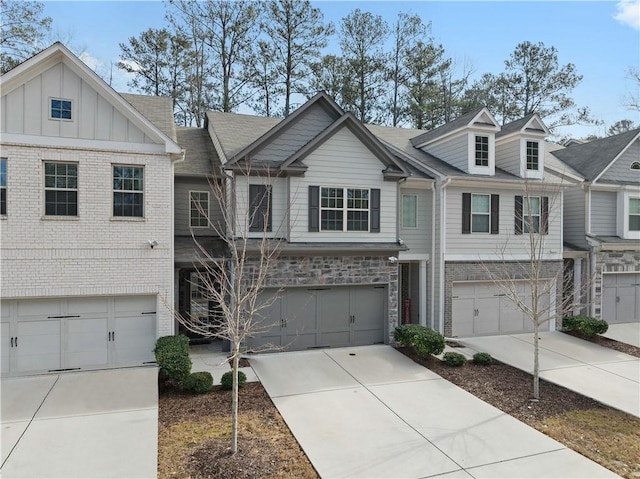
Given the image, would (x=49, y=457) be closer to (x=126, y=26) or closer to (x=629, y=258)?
(x=629, y=258)

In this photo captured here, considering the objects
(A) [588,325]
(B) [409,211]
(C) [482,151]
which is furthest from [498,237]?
(A) [588,325]

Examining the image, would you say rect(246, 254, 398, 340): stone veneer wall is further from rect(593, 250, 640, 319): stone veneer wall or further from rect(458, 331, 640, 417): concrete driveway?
rect(593, 250, 640, 319): stone veneer wall

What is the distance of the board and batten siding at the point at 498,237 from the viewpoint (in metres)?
14.6

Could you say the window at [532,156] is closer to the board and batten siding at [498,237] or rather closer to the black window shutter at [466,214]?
the board and batten siding at [498,237]

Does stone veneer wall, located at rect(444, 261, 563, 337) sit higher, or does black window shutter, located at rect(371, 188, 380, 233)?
black window shutter, located at rect(371, 188, 380, 233)

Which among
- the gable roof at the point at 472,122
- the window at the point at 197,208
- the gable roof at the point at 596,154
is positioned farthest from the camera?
the gable roof at the point at 596,154

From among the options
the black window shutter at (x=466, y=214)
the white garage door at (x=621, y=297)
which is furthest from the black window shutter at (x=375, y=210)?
the white garage door at (x=621, y=297)

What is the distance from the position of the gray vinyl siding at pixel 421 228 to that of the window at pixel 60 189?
10093 millimetres

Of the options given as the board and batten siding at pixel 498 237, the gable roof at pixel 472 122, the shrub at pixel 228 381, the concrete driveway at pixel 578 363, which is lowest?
the concrete driveway at pixel 578 363

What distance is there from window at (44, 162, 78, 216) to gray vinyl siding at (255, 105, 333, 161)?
193 inches

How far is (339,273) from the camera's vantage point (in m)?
13.0

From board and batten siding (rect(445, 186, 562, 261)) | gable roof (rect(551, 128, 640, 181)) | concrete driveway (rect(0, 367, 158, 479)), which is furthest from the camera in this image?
gable roof (rect(551, 128, 640, 181))

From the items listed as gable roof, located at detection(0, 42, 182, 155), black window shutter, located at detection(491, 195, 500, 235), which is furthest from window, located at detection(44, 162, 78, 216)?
black window shutter, located at detection(491, 195, 500, 235)

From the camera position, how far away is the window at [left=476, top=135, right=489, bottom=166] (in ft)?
50.4
